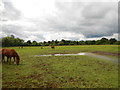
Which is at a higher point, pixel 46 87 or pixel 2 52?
pixel 2 52

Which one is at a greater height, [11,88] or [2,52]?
[2,52]

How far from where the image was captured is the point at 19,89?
16.1 ft

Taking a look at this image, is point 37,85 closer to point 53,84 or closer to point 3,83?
point 53,84

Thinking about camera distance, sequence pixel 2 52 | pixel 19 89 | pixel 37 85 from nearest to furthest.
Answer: pixel 19 89
pixel 37 85
pixel 2 52

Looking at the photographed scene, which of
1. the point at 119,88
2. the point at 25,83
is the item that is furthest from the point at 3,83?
the point at 119,88

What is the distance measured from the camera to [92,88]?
5.05 meters

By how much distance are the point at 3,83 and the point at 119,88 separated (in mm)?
7202

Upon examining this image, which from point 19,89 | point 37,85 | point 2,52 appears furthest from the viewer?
point 2,52

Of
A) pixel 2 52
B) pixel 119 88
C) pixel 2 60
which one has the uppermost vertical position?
pixel 2 52

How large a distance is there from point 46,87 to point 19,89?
5.02 ft

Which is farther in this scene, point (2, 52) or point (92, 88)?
point (2, 52)

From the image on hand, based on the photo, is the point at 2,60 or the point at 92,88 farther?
the point at 2,60

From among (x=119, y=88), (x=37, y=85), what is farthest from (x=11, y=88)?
(x=119, y=88)

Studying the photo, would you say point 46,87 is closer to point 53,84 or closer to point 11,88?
point 53,84
